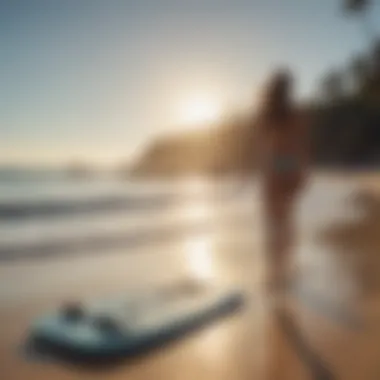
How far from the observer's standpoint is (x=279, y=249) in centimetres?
116

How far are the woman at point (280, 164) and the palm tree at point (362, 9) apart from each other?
17cm

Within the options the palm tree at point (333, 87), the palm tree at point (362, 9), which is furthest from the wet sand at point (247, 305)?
the palm tree at point (362, 9)

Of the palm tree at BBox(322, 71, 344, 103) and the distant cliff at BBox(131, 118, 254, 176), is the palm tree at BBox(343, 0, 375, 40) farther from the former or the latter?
the distant cliff at BBox(131, 118, 254, 176)

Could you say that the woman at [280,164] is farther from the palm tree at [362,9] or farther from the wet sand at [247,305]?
the palm tree at [362,9]

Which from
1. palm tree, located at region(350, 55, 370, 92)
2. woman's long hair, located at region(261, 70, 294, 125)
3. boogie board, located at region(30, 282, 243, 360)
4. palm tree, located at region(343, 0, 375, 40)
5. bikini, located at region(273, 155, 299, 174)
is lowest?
boogie board, located at region(30, 282, 243, 360)

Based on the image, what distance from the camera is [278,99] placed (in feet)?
3.78

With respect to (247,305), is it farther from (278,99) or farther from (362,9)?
(362,9)

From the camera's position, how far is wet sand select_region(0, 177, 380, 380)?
1.08 metres

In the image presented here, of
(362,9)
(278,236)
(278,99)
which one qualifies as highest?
(362,9)

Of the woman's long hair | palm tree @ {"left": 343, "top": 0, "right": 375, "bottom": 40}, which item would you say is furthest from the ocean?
palm tree @ {"left": 343, "top": 0, "right": 375, "bottom": 40}

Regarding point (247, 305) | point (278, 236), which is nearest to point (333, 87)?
point (278, 236)

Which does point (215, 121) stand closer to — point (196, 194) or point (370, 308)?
point (196, 194)

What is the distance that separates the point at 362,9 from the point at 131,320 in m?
0.68

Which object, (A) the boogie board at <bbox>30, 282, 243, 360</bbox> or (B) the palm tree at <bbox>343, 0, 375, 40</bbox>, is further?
(B) the palm tree at <bbox>343, 0, 375, 40</bbox>
